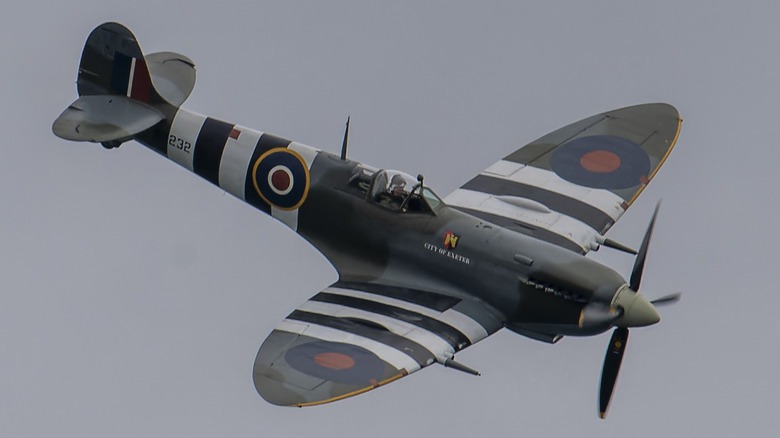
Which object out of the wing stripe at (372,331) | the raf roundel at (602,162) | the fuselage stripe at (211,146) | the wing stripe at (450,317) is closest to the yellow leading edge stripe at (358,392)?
the wing stripe at (372,331)

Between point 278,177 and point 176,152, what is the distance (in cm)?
212

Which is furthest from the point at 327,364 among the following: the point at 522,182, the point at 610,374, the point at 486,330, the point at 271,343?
the point at 522,182

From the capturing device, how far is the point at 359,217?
24.7m

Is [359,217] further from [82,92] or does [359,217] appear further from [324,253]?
[82,92]

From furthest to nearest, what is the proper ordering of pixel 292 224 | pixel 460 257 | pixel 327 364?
pixel 292 224 < pixel 460 257 < pixel 327 364

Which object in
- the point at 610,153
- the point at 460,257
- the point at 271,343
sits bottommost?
the point at 271,343

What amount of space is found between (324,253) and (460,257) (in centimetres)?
249

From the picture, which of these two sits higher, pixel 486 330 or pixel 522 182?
pixel 522 182

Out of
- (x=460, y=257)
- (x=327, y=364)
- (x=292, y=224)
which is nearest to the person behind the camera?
(x=327, y=364)

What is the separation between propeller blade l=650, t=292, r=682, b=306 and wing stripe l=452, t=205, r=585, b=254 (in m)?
1.95

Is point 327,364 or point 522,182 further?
point 522,182

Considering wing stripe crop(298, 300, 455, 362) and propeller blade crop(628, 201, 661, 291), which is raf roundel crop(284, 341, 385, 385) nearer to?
wing stripe crop(298, 300, 455, 362)

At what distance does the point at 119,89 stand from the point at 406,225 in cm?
588

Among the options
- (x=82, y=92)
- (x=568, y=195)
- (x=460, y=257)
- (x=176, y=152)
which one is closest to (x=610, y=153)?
(x=568, y=195)
